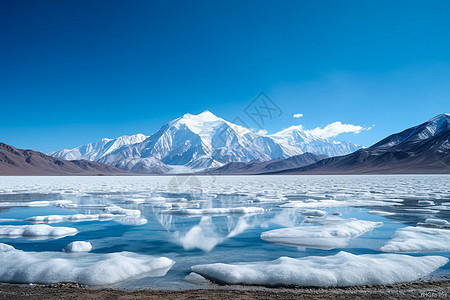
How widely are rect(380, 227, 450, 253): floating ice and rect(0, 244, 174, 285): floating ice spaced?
4632 millimetres

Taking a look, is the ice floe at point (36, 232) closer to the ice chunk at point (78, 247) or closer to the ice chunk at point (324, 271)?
the ice chunk at point (78, 247)

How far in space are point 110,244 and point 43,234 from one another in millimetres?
2219

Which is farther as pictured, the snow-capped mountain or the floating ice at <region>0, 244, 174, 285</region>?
the snow-capped mountain

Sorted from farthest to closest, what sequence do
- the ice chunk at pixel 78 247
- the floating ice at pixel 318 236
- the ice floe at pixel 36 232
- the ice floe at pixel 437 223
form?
the ice floe at pixel 437 223, the ice floe at pixel 36 232, the floating ice at pixel 318 236, the ice chunk at pixel 78 247

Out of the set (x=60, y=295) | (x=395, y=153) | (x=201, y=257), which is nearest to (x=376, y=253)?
(x=201, y=257)

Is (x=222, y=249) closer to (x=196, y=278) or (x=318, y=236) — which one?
(x=196, y=278)

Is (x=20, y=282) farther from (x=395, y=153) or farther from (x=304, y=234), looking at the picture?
(x=395, y=153)

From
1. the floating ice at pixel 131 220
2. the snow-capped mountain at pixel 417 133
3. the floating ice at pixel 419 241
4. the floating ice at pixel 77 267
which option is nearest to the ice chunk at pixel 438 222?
the floating ice at pixel 419 241

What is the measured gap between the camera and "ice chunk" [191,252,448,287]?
4.66 metres

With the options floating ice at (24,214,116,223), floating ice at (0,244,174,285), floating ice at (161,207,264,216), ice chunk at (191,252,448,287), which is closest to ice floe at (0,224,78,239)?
floating ice at (24,214,116,223)

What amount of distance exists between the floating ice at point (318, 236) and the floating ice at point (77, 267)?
2965 mm

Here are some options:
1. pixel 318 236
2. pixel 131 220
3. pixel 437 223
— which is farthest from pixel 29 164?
pixel 437 223

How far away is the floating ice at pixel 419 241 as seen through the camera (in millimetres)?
6516

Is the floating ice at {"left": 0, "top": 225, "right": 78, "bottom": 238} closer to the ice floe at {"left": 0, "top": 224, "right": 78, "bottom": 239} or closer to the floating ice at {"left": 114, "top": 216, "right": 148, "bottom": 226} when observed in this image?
the ice floe at {"left": 0, "top": 224, "right": 78, "bottom": 239}
